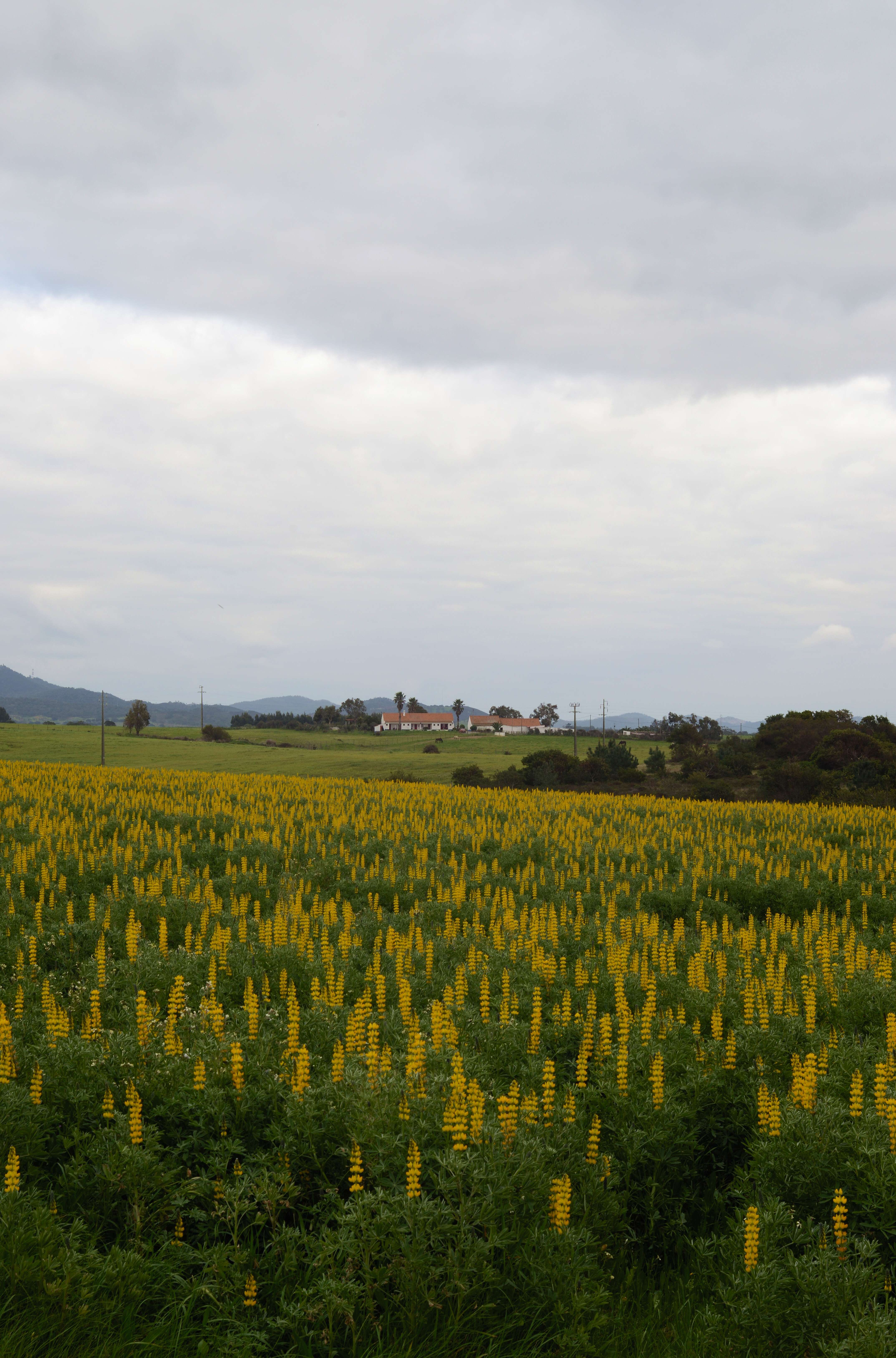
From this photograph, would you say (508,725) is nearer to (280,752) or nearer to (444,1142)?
(280,752)

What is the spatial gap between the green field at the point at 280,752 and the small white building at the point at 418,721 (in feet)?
176

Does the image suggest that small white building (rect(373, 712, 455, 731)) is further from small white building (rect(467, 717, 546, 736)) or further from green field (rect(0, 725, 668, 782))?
green field (rect(0, 725, 668, 782))

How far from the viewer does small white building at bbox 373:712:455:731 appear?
172 metres

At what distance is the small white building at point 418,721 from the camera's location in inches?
6786

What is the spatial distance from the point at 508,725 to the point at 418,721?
21.9m

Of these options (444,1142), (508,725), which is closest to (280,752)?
(444,1142)

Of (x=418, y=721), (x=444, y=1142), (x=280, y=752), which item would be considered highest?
(x=444, y=1142)

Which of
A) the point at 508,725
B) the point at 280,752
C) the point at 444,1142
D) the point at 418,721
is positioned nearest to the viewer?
the point at 444,1142

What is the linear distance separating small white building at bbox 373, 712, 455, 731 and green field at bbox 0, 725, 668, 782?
53.6 metres

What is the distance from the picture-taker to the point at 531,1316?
4199mm

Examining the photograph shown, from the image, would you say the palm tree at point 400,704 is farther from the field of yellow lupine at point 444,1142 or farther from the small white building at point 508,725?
the field of yellow lupine at point 444,1142

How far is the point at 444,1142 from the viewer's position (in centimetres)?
487

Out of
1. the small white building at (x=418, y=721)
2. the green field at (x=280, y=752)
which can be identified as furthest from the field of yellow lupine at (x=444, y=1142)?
the small white building at (x=418, y=721)

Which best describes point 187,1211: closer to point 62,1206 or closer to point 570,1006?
point 62,1206
